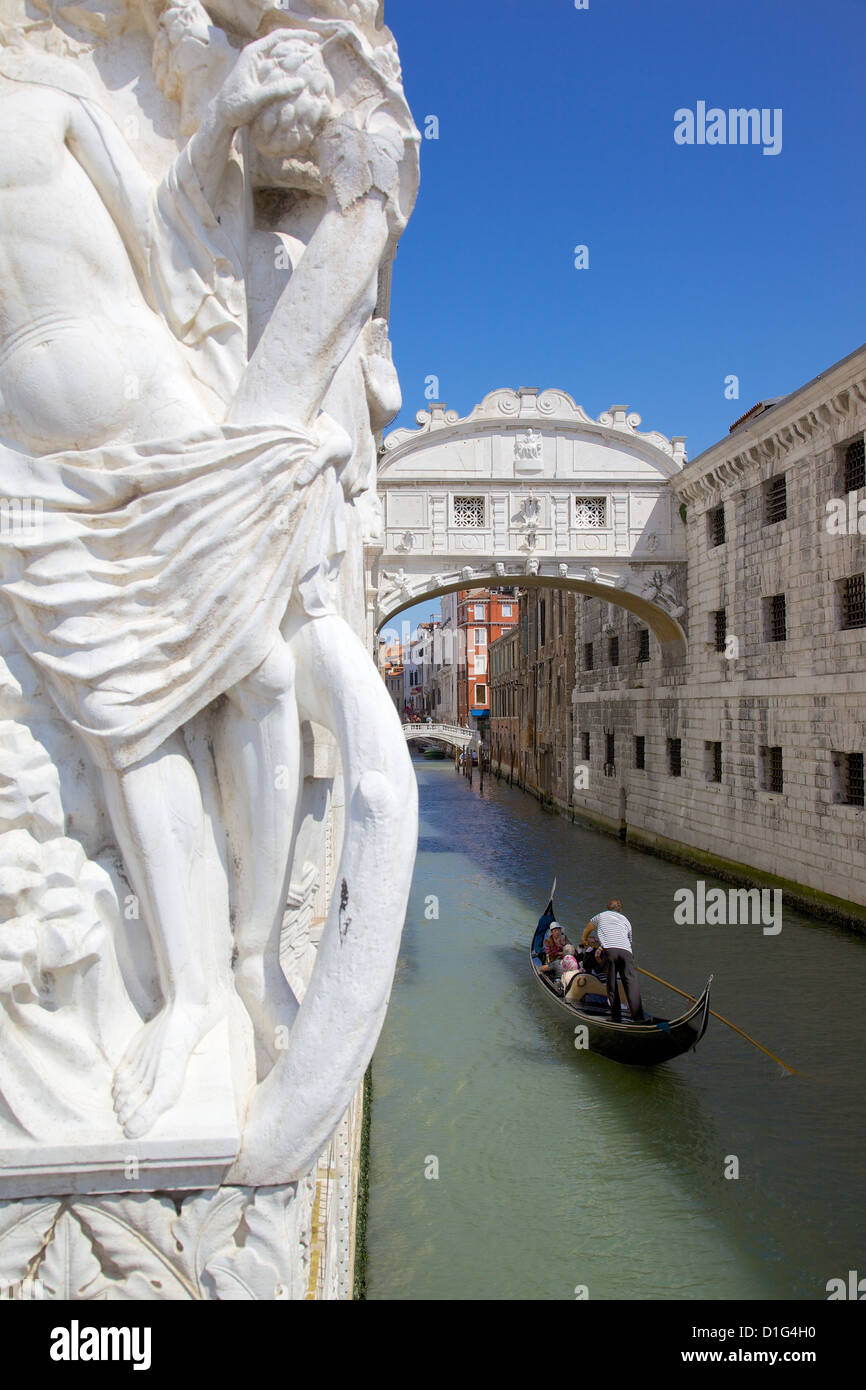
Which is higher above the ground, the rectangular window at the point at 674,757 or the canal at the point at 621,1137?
the rectangular window at the point at 674,757

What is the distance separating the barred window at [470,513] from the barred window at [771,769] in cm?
563

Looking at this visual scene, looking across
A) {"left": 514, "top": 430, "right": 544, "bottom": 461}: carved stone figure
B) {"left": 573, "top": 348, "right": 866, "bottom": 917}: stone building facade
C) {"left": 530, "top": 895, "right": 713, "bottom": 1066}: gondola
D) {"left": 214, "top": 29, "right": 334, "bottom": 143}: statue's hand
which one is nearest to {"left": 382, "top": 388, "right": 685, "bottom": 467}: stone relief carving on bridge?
{"left": 514, "top": 430, "right": 544, "bottom": 461}: carved stone figure

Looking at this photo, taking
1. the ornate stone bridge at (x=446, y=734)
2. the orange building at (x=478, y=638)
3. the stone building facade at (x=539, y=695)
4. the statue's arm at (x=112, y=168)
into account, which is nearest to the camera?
the statue's arm at (x=112, y=168)

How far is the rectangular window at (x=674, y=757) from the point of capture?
653 inches

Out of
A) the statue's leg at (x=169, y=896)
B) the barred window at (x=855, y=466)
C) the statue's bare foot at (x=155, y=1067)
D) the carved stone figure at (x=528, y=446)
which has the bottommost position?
the statue's bare foot at (x=155, y=1067)

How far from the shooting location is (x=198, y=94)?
5.85 feet

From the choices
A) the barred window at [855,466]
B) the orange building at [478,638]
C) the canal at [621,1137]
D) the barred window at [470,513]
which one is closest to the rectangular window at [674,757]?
the barred window at [470,513]

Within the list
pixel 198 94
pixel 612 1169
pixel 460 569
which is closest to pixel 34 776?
pixel 198 94

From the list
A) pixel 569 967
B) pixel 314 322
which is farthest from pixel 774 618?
pixel 314 322

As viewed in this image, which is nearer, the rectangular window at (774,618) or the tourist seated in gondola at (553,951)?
the tourist seated in gondola at (553,951)

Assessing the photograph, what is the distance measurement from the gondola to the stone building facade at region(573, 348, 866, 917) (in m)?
4.44

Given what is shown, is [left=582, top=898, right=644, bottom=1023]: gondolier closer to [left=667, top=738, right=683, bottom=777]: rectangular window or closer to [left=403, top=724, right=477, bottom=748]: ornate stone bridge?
[left=667, top=738, right=683, bottom=777]: rectangular window

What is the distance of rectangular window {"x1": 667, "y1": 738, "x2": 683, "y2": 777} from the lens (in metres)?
16.6

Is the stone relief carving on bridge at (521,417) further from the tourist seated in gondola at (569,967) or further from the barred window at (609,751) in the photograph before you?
the tourist seated in gondola at (569,967)
